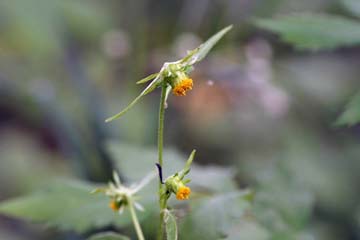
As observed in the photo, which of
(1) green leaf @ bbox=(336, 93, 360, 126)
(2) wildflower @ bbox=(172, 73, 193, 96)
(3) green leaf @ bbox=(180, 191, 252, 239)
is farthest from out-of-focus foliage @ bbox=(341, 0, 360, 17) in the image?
(2) wildflower @ bbox=(172, 73, 193, 96)

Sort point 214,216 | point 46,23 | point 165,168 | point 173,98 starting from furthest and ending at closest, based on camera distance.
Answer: point 46,23 → point 173,98 → point 165,168 → point 214,216

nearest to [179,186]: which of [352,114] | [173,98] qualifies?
[352,114]

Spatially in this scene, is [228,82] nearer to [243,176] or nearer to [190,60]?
[243,176]

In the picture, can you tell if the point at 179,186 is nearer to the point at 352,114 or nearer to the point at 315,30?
the point at 352,114

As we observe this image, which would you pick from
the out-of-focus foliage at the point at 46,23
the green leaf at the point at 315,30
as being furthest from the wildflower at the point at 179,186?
the out-of-focus foliage at the point at 46,23

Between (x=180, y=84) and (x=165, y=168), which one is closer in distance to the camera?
(x=180, y=84)

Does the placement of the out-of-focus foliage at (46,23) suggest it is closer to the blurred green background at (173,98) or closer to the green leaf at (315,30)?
the blurred green background at (173,98)

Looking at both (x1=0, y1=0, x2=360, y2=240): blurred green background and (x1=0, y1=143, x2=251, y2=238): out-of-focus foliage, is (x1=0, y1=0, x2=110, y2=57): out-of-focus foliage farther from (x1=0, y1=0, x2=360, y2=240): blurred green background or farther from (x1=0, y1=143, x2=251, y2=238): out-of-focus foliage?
(x1=0, y1=143, x2=251, y2=238): out-of-focus foliage

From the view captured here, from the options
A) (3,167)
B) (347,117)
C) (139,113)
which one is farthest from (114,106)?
(347,117)
